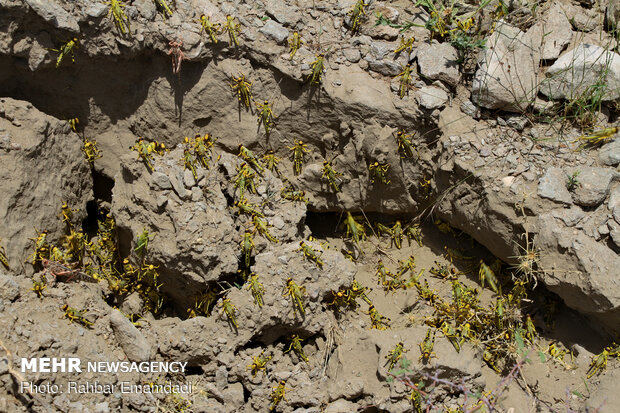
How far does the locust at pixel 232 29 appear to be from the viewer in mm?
4973

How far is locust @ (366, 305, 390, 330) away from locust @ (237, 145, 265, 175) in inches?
58.7

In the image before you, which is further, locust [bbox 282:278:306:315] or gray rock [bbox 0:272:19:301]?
locust [bbox 282:278:306:315]

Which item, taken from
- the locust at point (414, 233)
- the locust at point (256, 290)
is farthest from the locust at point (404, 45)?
the locust at point (256, 290)

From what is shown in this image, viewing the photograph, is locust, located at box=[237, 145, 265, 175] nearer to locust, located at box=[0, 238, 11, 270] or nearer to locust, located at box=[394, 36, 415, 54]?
locust, located at box=[394, 36, 415, 54]

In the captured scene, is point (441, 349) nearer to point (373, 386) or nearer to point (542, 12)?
point (373, 386)

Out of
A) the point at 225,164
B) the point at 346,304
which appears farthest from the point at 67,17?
the point at 346,304

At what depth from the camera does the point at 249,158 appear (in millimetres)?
5273

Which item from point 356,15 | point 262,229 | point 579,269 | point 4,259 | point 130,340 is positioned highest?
point 356,15

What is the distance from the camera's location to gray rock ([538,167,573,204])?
477 cm

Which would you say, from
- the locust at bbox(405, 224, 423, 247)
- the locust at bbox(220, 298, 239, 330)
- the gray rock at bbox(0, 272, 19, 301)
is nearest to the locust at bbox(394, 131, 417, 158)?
the locust at bbox(405, 224, 423, 247)

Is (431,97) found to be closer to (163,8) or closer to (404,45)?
(404,45)

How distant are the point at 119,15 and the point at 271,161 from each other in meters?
1.68

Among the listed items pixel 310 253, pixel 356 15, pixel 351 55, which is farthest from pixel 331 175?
pixel 356 15

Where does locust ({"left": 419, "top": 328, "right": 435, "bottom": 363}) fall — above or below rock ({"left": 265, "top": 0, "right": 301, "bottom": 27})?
below
